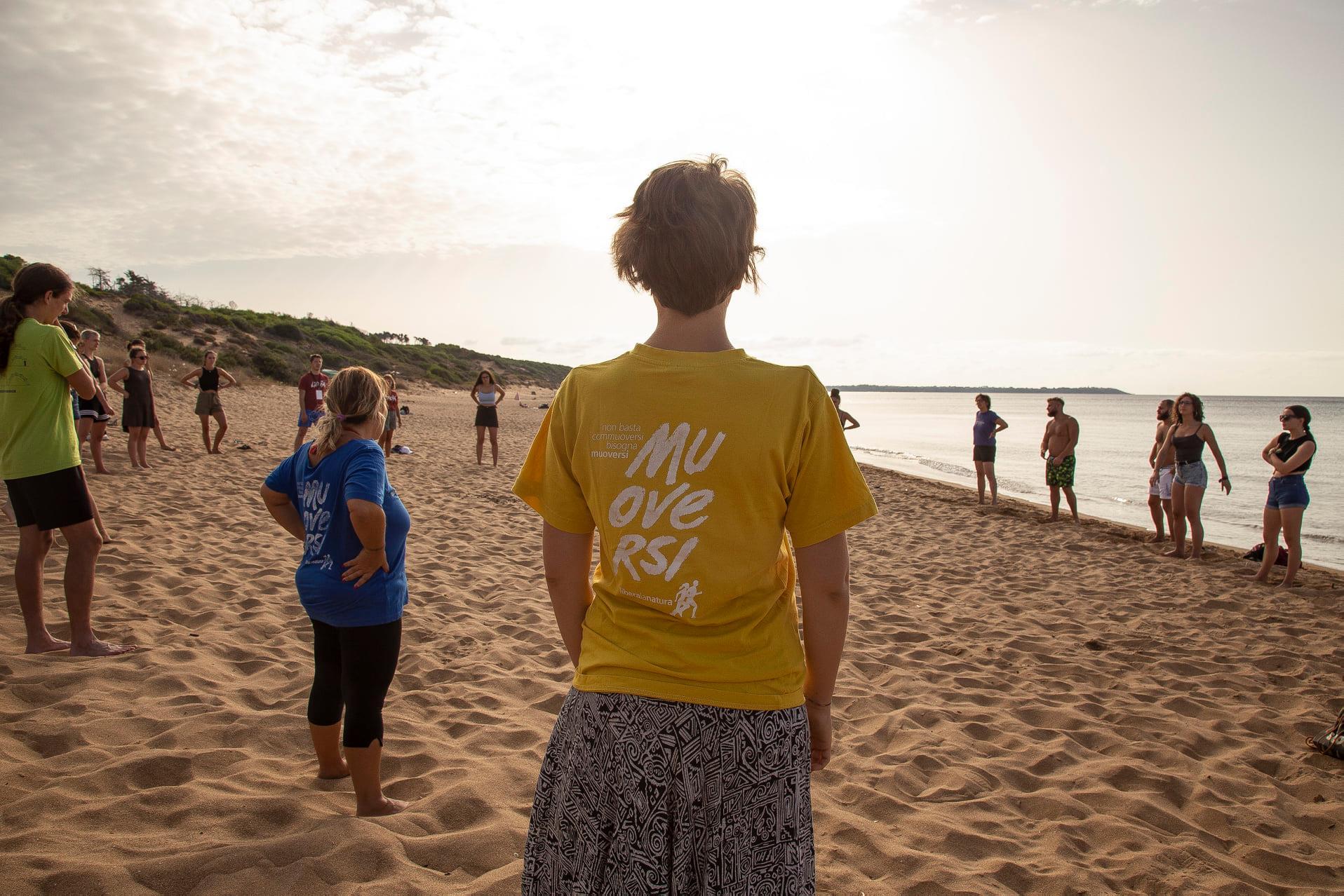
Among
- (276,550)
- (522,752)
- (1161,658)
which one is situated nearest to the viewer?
(522,752)

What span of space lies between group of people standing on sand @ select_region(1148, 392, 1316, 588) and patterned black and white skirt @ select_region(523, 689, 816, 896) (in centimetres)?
614

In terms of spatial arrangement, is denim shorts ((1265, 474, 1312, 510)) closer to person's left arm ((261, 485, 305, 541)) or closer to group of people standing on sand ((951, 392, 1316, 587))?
group of people standing on sand ((951, 392, 1316, 587))

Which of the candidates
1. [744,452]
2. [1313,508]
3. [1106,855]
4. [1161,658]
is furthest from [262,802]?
[1313,508]

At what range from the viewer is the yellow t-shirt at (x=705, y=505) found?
1.21 m

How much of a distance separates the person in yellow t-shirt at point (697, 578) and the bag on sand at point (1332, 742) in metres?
3.66

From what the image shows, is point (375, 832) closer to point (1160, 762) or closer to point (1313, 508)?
point (1160, 762)

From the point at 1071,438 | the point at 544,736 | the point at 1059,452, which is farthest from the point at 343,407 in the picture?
the point at 1059,452

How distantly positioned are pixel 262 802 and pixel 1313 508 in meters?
18.1

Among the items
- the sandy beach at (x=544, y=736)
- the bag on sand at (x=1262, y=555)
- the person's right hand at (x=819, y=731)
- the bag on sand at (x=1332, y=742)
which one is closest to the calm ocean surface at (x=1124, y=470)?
the bag on sand at (x=1262, y=555)

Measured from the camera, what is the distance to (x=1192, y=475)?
26.5ft

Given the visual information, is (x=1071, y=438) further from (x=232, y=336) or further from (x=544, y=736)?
(x=232, y=336)

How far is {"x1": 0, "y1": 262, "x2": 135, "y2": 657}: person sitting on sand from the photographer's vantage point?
345cm

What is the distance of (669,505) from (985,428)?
1128 centimetres

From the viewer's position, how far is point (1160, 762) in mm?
3416
